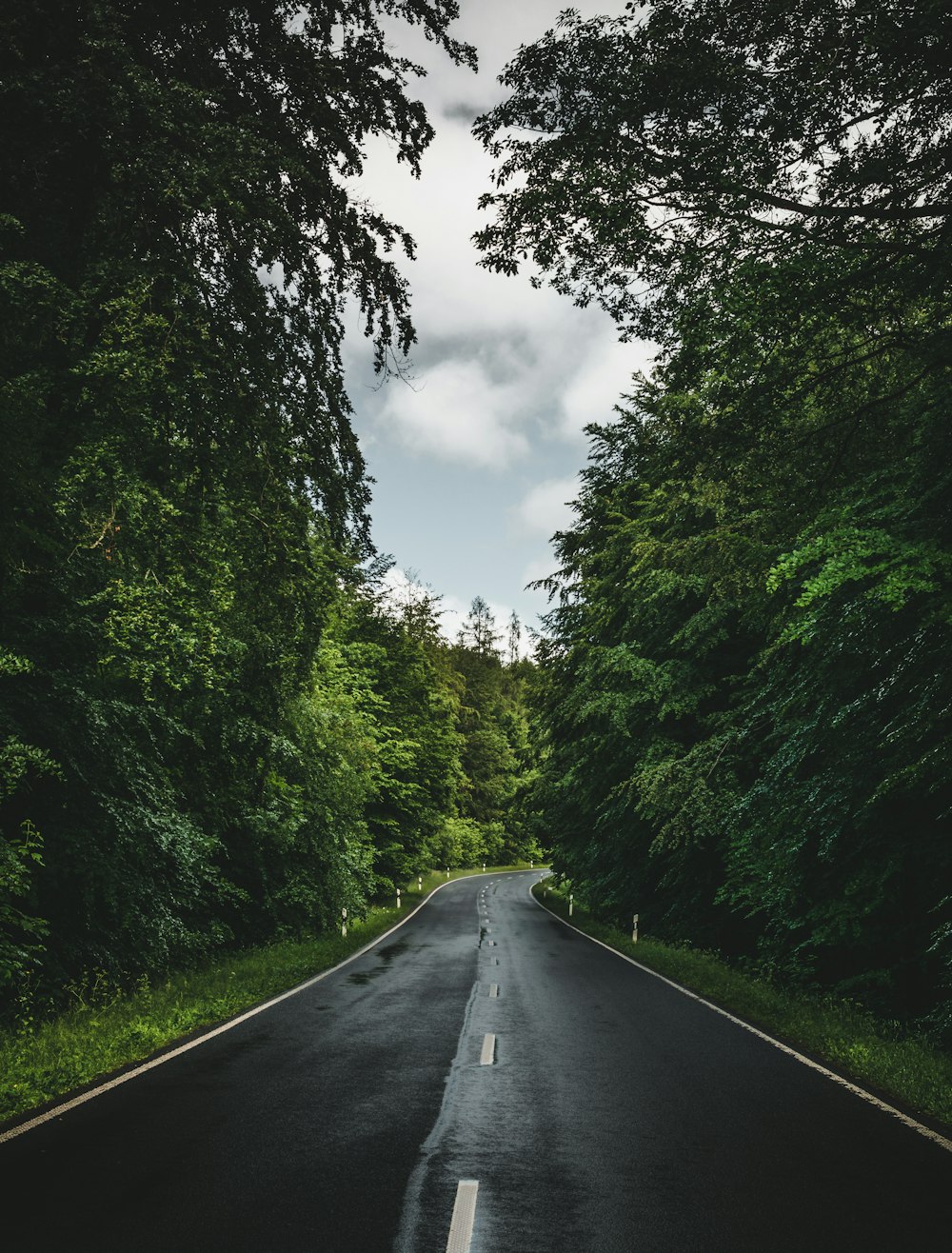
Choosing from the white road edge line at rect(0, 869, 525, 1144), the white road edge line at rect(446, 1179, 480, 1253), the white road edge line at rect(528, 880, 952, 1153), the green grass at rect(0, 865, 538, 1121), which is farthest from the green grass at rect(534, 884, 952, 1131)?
the green grass at rect(0, 865, 538, 1121)

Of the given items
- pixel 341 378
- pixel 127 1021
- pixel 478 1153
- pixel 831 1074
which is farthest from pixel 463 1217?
pixel 341 378

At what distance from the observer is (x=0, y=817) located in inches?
376

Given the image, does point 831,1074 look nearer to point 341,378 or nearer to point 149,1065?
point 149,1065

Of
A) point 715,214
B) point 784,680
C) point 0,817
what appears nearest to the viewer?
point 715,214

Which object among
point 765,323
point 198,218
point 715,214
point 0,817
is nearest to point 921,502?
point 765,323

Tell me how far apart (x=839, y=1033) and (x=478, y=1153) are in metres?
6.01

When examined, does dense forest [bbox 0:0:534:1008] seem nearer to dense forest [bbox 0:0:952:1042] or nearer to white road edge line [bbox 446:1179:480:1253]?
dense forest [bbox 0:0:952:1042]

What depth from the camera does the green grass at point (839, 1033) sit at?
7281 millimetres

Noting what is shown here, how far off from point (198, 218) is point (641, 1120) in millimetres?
9531

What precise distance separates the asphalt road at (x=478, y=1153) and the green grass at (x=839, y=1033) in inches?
21.6

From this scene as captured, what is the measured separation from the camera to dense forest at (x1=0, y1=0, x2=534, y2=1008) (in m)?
7.41

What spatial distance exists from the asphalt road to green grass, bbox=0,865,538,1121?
573mm

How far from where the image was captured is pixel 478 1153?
18.0ft

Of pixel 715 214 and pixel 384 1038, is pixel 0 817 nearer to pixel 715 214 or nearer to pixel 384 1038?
pixel 384 1038
